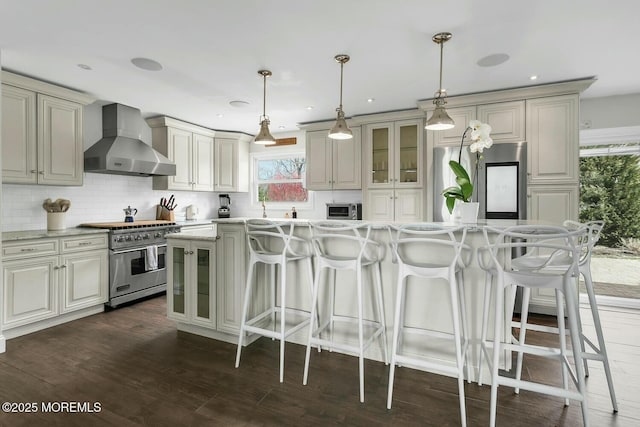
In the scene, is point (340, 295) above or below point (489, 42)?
below

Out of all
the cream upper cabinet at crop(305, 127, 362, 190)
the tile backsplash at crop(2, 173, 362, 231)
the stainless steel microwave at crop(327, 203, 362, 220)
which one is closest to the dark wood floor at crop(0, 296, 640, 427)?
the tile backsplash at crop(2, 173, 362, 231)

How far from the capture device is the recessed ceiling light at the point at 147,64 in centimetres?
289

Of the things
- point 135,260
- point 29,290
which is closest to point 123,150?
point 135,260

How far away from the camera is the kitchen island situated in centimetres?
222

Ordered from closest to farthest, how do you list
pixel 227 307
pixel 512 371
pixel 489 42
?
pixel 512 371 < pixel 489 42 < pixel 227 307

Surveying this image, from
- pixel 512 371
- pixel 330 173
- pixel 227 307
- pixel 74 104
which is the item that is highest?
pixel 74 104

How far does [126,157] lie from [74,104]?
76 centimetres

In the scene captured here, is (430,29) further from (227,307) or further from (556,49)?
(227,307)

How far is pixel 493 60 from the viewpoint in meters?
2.86

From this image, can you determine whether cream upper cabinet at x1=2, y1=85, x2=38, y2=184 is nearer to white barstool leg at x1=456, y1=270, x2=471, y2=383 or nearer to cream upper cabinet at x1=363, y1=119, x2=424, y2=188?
cream upper cabinet at x1=363, y1=119, x2=424, y2=188

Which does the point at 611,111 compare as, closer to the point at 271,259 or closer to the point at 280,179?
the point at 271,259

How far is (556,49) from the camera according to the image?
2.66 metres

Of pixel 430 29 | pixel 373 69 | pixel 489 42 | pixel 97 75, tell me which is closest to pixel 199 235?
pixel 97 75

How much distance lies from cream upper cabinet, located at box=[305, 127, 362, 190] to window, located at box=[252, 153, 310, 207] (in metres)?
0.59
